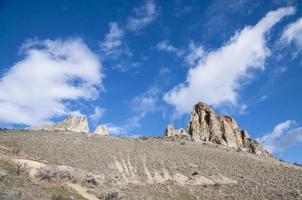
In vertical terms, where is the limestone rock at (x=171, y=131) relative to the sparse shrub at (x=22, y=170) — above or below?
above

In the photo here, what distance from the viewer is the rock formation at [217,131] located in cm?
8481

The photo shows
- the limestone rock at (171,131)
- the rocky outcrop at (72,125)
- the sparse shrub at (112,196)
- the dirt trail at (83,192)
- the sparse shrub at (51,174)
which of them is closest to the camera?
the dirt trail at (83,192)

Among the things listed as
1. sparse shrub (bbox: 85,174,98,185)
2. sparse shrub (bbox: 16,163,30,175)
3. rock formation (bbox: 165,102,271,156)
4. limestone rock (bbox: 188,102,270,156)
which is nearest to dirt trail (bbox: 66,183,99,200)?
sparse shrub (bbox: 85,174,98,185)

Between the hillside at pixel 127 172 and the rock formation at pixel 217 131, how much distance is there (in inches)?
763

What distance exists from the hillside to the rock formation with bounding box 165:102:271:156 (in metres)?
19.4

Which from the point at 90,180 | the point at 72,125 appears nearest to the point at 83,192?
the point at 90,180

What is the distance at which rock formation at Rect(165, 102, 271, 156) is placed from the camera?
84812 mm

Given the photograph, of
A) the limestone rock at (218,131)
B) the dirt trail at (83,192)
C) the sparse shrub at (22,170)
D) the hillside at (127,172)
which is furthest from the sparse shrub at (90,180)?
the limestone rock at (218,131)

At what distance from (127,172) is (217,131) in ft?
144

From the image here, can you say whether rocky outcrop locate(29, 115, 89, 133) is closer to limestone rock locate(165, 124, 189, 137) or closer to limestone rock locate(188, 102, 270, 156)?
limestone rock locate(165, 124, 189, 137)

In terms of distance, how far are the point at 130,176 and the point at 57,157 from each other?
34.8 feet

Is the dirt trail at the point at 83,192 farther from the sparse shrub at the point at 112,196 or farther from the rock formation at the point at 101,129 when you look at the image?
the rock formation at the point at 101,129

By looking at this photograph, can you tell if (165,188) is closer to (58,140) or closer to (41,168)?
(41,168)

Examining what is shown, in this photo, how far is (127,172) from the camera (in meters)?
45.9
